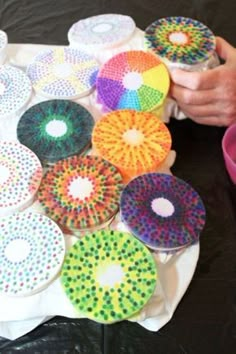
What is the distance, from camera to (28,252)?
67 centimetres

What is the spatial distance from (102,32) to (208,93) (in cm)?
28

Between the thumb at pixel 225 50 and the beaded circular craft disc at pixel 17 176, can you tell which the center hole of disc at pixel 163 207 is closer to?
the beaded circular craft disc at pixel 17 176

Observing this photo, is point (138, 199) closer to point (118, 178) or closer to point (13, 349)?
point (118, 178)

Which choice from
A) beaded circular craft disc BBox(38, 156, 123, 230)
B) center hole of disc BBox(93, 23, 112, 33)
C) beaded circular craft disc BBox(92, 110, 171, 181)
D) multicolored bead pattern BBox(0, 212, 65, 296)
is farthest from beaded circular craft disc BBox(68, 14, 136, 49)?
multicolored bead pattern BBox(0, 212, 65, 296)

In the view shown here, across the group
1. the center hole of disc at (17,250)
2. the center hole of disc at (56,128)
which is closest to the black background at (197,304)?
the center hole of disc at (17,250)

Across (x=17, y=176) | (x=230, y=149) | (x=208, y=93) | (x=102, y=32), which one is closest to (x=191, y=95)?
(x=208, y=93)

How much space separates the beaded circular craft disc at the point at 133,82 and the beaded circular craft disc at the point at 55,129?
0.07 meters

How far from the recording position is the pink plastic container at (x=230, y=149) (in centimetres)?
87

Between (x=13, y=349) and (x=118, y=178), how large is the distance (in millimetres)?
323

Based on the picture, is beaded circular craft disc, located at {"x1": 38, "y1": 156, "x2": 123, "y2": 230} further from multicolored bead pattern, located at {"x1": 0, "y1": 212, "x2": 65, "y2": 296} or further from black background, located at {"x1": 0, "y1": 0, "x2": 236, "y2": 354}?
black background, located at {"x1": 0, "y1": 0, "x2": 236, "y2": 354}

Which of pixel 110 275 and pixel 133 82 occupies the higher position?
pixel 133 82

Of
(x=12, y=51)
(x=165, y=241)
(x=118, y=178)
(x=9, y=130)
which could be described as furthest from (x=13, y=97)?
(x=165, y=241)

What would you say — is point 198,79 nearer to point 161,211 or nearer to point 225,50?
point 225,50

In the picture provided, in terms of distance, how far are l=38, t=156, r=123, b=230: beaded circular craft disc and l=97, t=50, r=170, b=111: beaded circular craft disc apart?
152 mm
